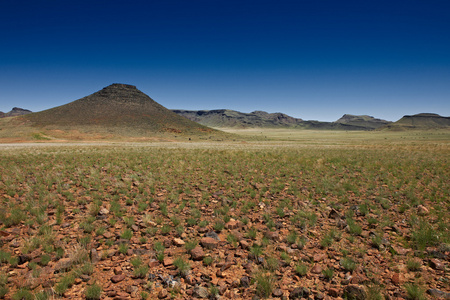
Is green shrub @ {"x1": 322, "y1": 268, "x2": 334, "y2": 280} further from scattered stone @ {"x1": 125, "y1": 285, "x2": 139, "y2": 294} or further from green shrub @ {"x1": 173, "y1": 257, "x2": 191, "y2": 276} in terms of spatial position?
scattered stone @ {"x1": 125, "y1": 285, "x2": 139, "y2": 294}

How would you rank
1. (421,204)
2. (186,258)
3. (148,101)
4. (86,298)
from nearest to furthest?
(86,298) < (186,258) < (421,204) < (148,101)

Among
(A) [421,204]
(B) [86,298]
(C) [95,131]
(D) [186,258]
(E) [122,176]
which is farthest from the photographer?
(C) [95,131]

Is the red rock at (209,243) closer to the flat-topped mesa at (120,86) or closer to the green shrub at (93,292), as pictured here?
the green shrub at (93,292)

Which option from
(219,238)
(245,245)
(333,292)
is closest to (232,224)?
(219,238)

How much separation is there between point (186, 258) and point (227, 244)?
1.45 metres

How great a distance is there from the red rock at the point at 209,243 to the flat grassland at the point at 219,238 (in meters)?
0.03

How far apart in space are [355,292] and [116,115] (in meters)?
111

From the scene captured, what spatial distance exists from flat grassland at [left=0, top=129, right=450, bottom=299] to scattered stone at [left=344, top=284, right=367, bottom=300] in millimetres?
33

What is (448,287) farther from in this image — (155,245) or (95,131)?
(95,131)

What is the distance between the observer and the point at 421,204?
9812 millimetres

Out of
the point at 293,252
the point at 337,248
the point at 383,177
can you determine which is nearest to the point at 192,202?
the point at 293,252

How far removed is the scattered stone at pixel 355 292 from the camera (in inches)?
184

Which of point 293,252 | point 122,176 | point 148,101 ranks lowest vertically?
point 293,252

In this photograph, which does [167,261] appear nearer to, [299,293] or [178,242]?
[178,242]
